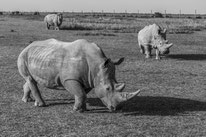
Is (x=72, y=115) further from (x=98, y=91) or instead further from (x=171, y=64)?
(x=171, y=64)

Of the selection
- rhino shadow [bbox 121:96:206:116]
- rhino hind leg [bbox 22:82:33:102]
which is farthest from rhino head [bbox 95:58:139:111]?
rhino hind leg [bbox 22:82:33:102]

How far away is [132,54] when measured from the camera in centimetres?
2123

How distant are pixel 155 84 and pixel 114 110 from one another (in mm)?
4384

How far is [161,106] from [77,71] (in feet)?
8.14

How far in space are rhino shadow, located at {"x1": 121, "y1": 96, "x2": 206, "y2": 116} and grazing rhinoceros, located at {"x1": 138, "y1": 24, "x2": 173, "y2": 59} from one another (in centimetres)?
752

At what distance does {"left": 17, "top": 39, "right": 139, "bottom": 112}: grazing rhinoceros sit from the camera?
859 centimetres

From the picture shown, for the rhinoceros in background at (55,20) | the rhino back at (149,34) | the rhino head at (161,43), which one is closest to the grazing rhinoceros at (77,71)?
the rhino head at (161,43)

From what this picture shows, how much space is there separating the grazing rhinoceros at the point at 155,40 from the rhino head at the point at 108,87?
377 inches

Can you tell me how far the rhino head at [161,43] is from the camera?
58.8 feet

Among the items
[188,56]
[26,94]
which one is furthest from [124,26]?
[26,94]

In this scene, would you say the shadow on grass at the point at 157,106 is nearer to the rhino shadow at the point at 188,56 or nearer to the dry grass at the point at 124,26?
the rhino shadow at the point at 188,56

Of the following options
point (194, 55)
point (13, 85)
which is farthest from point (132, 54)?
point (13, 85)

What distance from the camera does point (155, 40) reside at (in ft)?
61.4

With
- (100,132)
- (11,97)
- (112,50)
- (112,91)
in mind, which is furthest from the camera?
(112,50)
